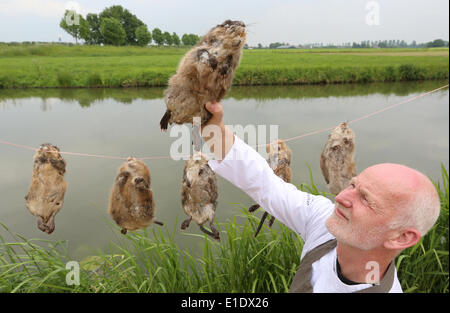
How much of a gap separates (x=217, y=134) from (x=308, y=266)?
81 centimetres

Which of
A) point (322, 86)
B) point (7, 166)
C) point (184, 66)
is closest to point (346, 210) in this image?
point (184, 66)

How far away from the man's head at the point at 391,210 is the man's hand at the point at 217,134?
617 mm

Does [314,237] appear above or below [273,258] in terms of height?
above

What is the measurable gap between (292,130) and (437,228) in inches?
140

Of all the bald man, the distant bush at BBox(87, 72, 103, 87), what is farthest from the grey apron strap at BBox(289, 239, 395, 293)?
the distant bush at BBox(87, 72, 103, 87)

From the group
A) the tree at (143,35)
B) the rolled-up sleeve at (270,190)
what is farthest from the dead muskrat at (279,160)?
the tree at (143,35)

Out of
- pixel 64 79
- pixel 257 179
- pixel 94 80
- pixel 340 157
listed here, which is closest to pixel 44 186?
pixel 257 179

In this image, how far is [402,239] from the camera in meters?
0.99

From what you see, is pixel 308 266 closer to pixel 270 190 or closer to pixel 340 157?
pixel 270 190

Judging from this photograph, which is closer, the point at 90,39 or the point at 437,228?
the point at 437,228

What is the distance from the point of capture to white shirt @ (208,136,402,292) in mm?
1177

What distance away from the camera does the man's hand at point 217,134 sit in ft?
3.75
